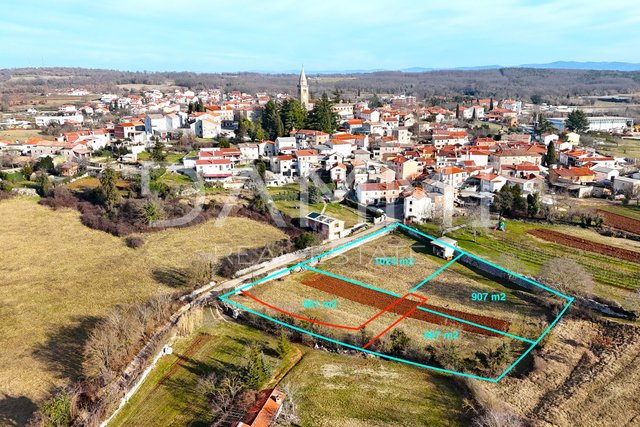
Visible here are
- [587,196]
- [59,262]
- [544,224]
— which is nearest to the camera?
[59,262]

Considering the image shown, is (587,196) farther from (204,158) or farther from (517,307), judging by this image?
(204,158)

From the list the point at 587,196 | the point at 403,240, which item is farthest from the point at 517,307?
the point at 587,196

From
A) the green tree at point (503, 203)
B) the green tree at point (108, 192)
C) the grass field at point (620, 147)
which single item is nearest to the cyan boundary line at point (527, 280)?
the green tree at point (503, 203)

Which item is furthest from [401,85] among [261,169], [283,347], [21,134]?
[283,347]

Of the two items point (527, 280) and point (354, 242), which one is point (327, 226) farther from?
point (527, 280)

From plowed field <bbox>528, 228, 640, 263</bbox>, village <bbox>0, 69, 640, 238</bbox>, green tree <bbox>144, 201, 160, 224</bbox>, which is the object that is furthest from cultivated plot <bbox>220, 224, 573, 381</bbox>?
green tree <bbox>144, 201, 160, 224</bbox>

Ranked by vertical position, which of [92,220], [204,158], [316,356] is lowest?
[316,356]
